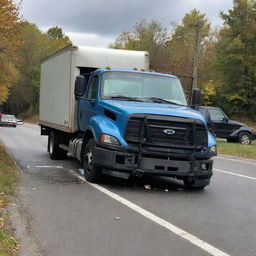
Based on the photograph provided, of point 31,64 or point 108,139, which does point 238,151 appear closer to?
point 108,139

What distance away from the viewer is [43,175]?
10.1 m

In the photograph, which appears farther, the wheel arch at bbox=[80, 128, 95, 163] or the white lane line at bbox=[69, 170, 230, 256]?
the wheel arch at bbox=[80, 128, 95, 163]

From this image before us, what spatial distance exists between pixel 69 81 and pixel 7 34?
6008mm

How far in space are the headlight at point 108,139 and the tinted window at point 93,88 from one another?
1.64 m

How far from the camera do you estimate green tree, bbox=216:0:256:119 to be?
129 feet

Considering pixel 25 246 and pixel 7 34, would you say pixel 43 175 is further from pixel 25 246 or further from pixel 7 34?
pixel 7 34

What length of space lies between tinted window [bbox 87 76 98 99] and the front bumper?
1875mm

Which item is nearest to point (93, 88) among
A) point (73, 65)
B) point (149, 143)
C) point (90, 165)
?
point (73, 65)

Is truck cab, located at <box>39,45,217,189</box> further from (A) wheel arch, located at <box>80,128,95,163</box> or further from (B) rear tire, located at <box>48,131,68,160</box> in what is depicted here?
(B) rear tire, located at <box>48,131,68,160</box>

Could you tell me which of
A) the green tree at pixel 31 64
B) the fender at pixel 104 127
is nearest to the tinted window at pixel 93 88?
the fender at pixel 104 127

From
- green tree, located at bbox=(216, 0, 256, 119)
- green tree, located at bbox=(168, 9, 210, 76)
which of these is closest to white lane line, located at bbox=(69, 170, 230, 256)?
green tree, located at bbox=(216, 0, 256, 119)

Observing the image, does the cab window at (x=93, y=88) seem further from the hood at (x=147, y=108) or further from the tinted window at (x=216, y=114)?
the tinted window at (x=216, y=114)

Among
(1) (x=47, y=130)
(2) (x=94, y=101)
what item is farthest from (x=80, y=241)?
(1) (x=47, y=130)

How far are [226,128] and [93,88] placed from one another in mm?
14120
